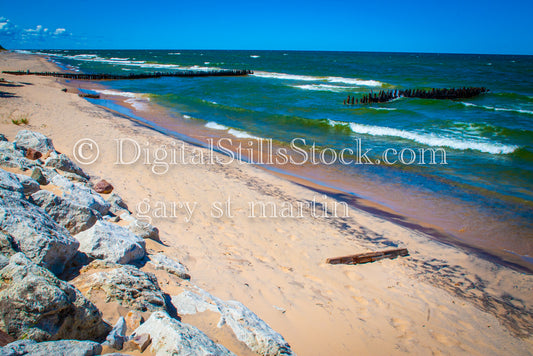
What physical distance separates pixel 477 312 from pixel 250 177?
21.3 ft

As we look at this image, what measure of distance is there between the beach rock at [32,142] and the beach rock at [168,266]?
5.19 meters

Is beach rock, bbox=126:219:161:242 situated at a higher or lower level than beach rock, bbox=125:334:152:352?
lower

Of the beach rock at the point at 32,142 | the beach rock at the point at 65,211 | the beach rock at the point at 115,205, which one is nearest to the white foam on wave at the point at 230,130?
the beach rock at the point at 32,142

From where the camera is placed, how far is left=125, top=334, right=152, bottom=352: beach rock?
7.45ft

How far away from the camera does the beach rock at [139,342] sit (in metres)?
2.27

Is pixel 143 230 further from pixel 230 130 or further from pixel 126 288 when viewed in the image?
pixel 230 130

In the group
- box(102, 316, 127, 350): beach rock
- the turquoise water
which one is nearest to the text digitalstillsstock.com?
the turquoise water

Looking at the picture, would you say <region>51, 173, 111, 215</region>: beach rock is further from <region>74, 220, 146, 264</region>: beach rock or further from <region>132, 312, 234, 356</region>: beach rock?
<region>132, 312, 234, 356</region>: beach rock

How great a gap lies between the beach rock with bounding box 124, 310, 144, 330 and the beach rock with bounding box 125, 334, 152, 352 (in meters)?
0.19

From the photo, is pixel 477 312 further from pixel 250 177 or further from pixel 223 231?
pixel 250 177

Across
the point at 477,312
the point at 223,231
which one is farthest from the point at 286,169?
the point at 477,312

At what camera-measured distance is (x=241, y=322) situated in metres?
3.01

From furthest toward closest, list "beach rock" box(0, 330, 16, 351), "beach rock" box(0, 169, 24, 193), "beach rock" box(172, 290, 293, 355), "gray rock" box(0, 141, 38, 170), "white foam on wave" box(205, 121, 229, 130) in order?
1. "white foam on wave" box(205, 121, 229, 130)
2. "gray rock" box(0, 141, 38, 170)
3. "beach rock" box(0, 169, 24, 193)
4. "beach rock" box(172, 290, 293, 355)
5. "beach rock" box(0, 330, 16, 351)

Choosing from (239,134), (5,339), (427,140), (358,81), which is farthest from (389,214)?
(358,81)
